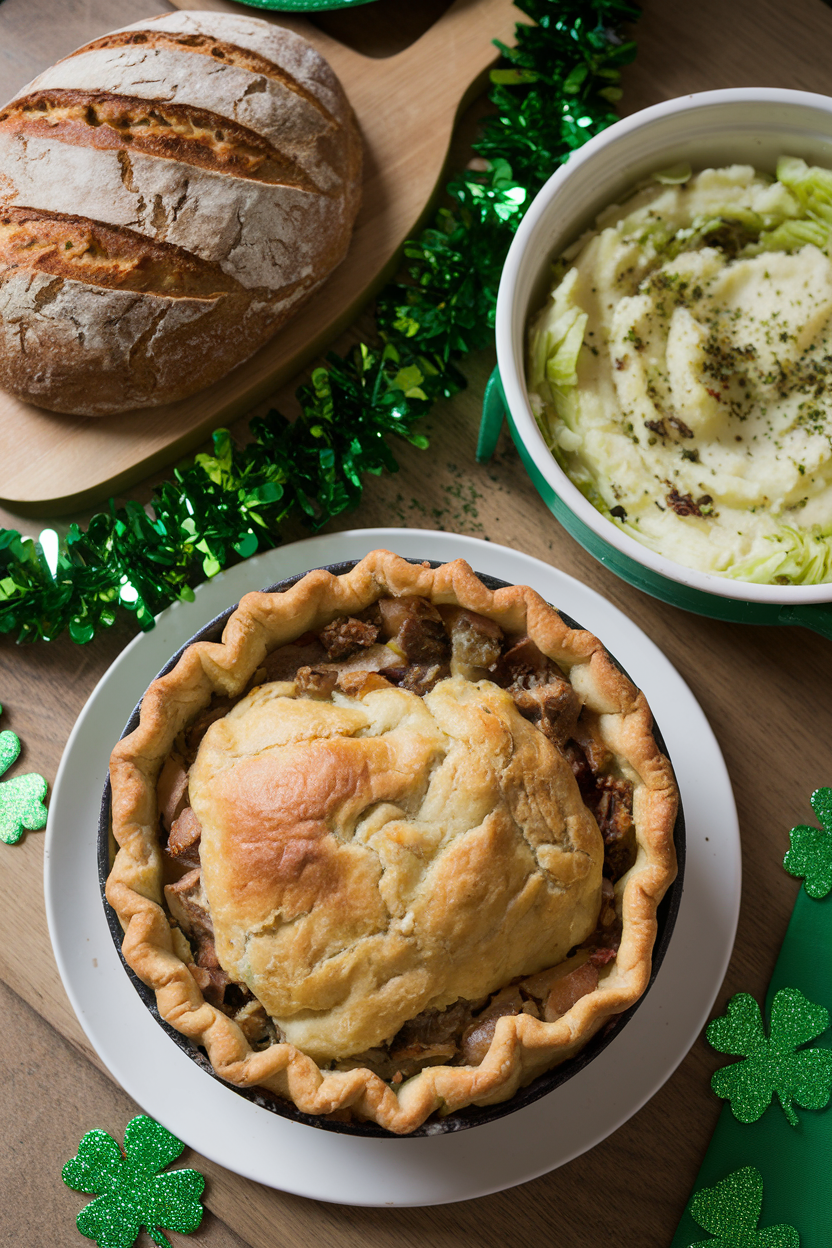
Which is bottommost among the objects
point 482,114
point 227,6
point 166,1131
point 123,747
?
point 166,1131

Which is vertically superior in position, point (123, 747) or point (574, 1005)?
point (123, 747)

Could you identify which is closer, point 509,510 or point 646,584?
point 646,584

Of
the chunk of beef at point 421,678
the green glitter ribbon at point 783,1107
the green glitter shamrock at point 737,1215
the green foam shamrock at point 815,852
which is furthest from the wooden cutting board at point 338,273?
the green glitter shamrock at point 737,1215

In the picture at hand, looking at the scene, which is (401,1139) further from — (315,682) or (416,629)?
(416,629)

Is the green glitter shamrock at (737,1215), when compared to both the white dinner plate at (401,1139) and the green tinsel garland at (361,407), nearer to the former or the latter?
the white dinner plate at (401,1139)

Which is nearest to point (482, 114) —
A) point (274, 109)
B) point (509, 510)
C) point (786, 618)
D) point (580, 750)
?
point (274, 109)

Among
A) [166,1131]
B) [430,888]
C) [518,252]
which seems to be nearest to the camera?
[430,888]

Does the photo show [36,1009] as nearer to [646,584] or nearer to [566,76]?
[646,584]
